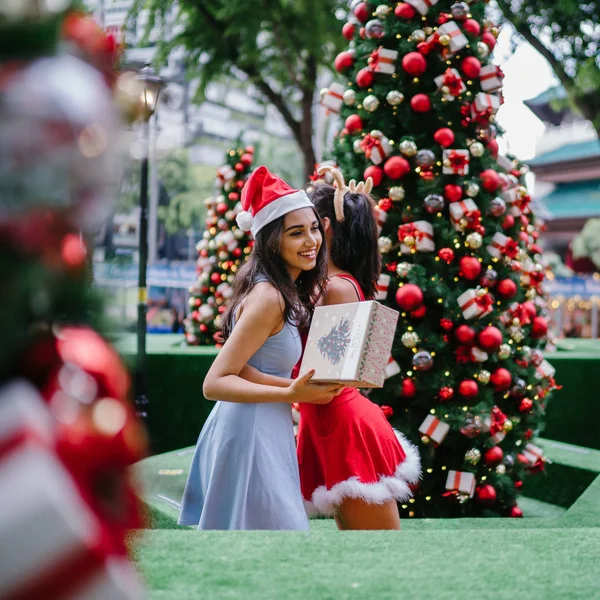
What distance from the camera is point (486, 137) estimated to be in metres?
4.82

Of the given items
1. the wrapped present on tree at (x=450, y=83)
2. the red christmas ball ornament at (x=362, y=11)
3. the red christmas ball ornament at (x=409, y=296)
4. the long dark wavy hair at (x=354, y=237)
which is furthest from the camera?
the red christmas ball ornament at (x=362, y=11)

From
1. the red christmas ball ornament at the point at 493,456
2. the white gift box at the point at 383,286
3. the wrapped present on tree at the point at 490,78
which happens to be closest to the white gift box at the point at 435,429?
the red christmas ball ornament at the point at 493,456

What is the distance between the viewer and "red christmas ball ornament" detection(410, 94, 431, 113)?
4.61 m

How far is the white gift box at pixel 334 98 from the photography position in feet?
16.4

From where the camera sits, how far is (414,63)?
4.58 m

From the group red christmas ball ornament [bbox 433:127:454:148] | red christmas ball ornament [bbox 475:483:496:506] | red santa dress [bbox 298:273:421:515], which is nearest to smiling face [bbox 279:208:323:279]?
red santa dress [bbox 298:273:421:515]

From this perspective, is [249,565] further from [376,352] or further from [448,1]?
[448,1]

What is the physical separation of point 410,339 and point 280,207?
74.5 inches

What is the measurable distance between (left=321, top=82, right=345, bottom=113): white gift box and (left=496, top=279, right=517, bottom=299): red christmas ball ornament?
159cm

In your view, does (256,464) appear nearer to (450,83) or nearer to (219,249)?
(450,83)

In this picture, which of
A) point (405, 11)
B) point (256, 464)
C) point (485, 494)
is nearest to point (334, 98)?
point (405, 11)

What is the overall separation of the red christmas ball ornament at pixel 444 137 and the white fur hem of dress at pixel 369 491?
2.23 meters

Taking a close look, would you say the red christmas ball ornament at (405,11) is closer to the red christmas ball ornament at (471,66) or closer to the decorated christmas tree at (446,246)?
the decorated christmas tree at (446,246)

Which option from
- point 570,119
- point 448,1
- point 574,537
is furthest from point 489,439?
point 570,119
